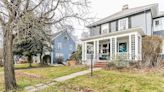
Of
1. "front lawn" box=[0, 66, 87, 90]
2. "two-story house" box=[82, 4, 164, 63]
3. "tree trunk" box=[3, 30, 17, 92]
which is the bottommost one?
"front lawn" box=[0, 66, 87, 90]

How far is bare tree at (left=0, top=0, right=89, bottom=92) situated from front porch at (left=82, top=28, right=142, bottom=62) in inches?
261

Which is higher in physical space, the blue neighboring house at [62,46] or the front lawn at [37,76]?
the blue neighboring house at [62,46]

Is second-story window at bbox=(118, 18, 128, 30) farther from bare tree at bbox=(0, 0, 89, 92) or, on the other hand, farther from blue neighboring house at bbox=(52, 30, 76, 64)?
blue neighboring house at bbox=(52, 30, 76, 64)

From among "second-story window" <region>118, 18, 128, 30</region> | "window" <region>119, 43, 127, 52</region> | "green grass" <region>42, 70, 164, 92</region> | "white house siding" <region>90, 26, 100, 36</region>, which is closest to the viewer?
"green grass" <region>42, 70, 164, 92</region>

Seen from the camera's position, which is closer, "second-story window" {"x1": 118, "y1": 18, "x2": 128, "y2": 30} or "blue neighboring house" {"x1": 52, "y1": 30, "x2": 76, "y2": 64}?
"second-story window" {"x1": 118, "y1": 18, "x2": 128, "y2": 30}

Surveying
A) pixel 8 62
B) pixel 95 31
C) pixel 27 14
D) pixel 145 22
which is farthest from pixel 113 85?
pixel 95 31

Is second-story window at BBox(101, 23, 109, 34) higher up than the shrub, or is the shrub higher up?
second-story window at BBox(101, 23, 109, 34)

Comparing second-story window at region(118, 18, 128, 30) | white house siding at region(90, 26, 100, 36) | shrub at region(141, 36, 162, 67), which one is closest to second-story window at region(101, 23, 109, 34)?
white house siding at region(90, 26, 100, 36)

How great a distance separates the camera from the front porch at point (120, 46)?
19.0 metres

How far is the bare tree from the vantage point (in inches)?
419

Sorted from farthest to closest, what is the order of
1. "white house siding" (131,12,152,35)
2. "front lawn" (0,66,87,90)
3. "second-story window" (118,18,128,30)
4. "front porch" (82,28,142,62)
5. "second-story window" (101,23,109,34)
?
"second-story window" (101,23,109,34) < "second-story window" (118,18,128,30) < "white house siding" (131,12,152,35) < "front porch" (82,28,142,62) < "front lawn" (0,66,87,90)

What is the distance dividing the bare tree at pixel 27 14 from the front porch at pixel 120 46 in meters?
6.63

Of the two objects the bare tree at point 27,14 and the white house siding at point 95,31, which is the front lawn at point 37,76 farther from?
the white house siding at point 95,31

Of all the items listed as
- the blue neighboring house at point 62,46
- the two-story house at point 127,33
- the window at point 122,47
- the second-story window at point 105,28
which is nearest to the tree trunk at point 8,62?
the two-story house at point 127,33
